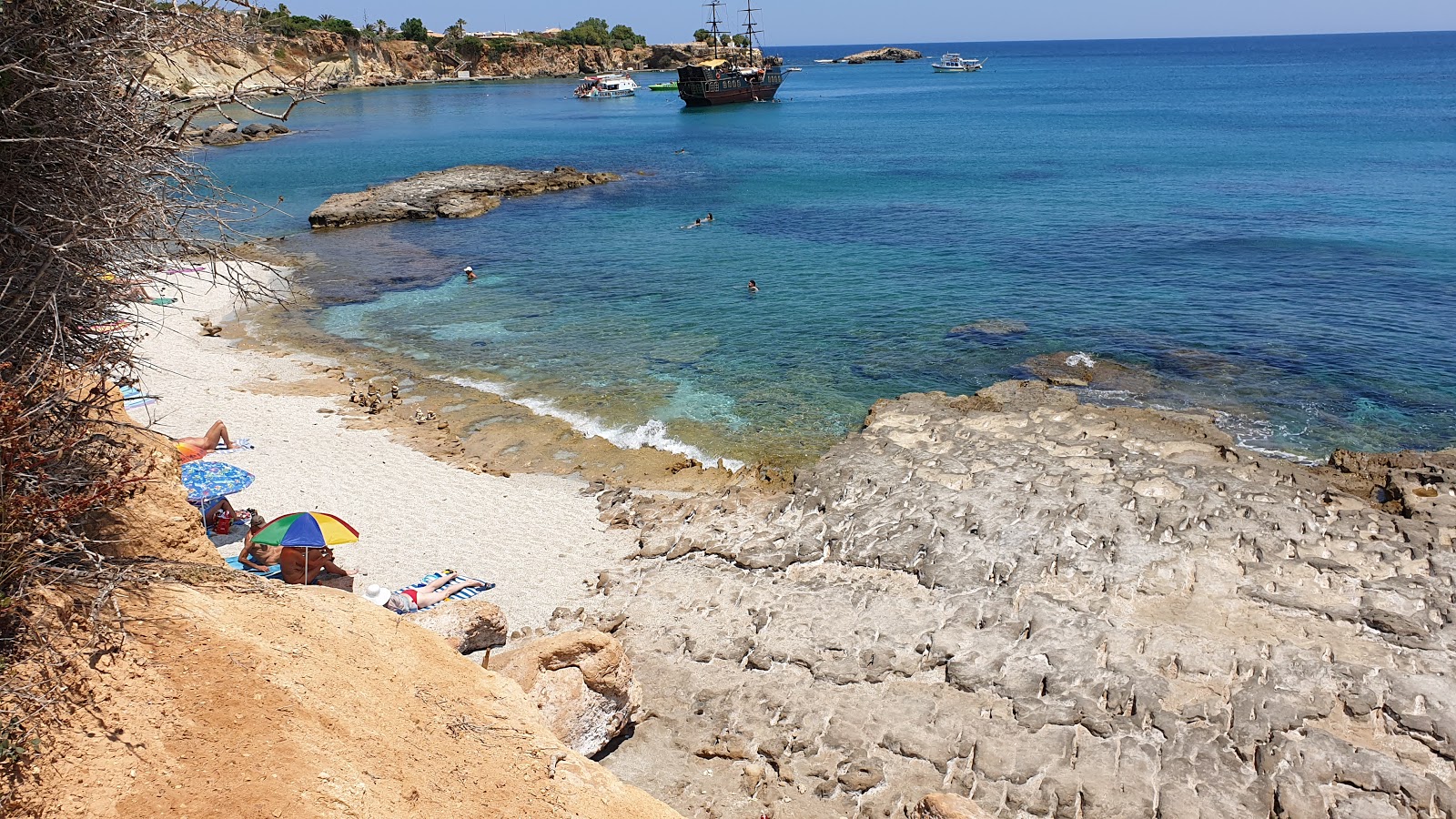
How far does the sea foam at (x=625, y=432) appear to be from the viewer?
21281 millimetres

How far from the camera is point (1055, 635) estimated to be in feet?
44.3

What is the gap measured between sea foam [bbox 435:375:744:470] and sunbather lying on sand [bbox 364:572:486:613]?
23.9 feet

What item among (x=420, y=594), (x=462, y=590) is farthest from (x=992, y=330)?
(x=420, y=594)

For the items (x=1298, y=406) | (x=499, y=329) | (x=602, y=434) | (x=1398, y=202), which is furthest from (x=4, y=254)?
(x=1398, y=202)

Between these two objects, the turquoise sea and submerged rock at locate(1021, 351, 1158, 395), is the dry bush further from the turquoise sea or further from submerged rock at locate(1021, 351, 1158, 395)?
submerged rock at locate(1021, 351, 1158, 395)

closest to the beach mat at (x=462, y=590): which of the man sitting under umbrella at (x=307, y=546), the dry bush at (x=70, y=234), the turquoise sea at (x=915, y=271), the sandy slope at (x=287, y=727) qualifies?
the man sitting under umbrella at (x=307, y=546)

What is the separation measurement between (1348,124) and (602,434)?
7900 cm

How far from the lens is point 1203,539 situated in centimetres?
1573

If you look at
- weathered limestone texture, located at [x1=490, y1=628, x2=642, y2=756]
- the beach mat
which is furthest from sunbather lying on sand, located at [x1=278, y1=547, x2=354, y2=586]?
weathered limestone texture, located at [x1=490, y1=628, x2=642, y2=756]

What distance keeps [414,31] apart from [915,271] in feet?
563

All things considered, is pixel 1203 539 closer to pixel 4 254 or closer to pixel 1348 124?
pixel 4 254

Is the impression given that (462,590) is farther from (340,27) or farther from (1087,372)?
(340,27)

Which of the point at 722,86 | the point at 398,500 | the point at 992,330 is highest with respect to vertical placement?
the point at 722,86

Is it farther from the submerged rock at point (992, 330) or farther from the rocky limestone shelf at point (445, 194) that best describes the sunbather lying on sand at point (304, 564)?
the rocky limestone shelf at point (445, 194)
